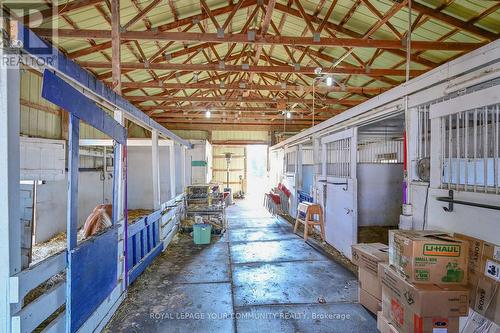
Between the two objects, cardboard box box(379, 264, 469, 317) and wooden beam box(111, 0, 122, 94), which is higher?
wooden beam box(111, 0, 122, 94)

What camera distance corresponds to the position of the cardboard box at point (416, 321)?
6.38 ft

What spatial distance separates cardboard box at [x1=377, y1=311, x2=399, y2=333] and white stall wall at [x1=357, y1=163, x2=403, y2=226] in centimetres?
245

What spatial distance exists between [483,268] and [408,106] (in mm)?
1821

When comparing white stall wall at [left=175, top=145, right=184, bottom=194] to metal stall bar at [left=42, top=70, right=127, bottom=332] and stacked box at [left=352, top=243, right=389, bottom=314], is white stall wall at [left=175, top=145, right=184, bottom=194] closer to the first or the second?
metal stall bar at [left=42, top=70, right=127, bottom=332]

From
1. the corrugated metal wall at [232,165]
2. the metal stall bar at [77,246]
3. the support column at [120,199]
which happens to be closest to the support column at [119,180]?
the support column at [120,199]

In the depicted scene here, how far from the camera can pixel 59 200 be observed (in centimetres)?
569

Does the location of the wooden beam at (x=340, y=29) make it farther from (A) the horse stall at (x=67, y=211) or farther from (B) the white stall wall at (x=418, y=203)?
(B) the white stall wall at (x=418, y=203)

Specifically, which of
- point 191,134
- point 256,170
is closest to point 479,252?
point 191,134

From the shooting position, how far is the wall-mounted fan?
9.29 ft

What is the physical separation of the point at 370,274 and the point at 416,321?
95cm

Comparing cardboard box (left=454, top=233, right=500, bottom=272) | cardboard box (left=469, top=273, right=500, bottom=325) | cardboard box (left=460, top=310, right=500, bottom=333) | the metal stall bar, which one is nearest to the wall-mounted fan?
cardboard box (left=454, top=233, right=500, bottom=272)

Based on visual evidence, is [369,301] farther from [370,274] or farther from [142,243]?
[142,243]

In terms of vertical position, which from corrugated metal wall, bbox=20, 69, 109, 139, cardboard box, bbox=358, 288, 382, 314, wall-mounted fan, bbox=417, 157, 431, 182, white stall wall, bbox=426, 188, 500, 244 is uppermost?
corrugated metal wall, bbox=20, 69, 109, 139

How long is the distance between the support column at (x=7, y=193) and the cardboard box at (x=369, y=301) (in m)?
2.99
